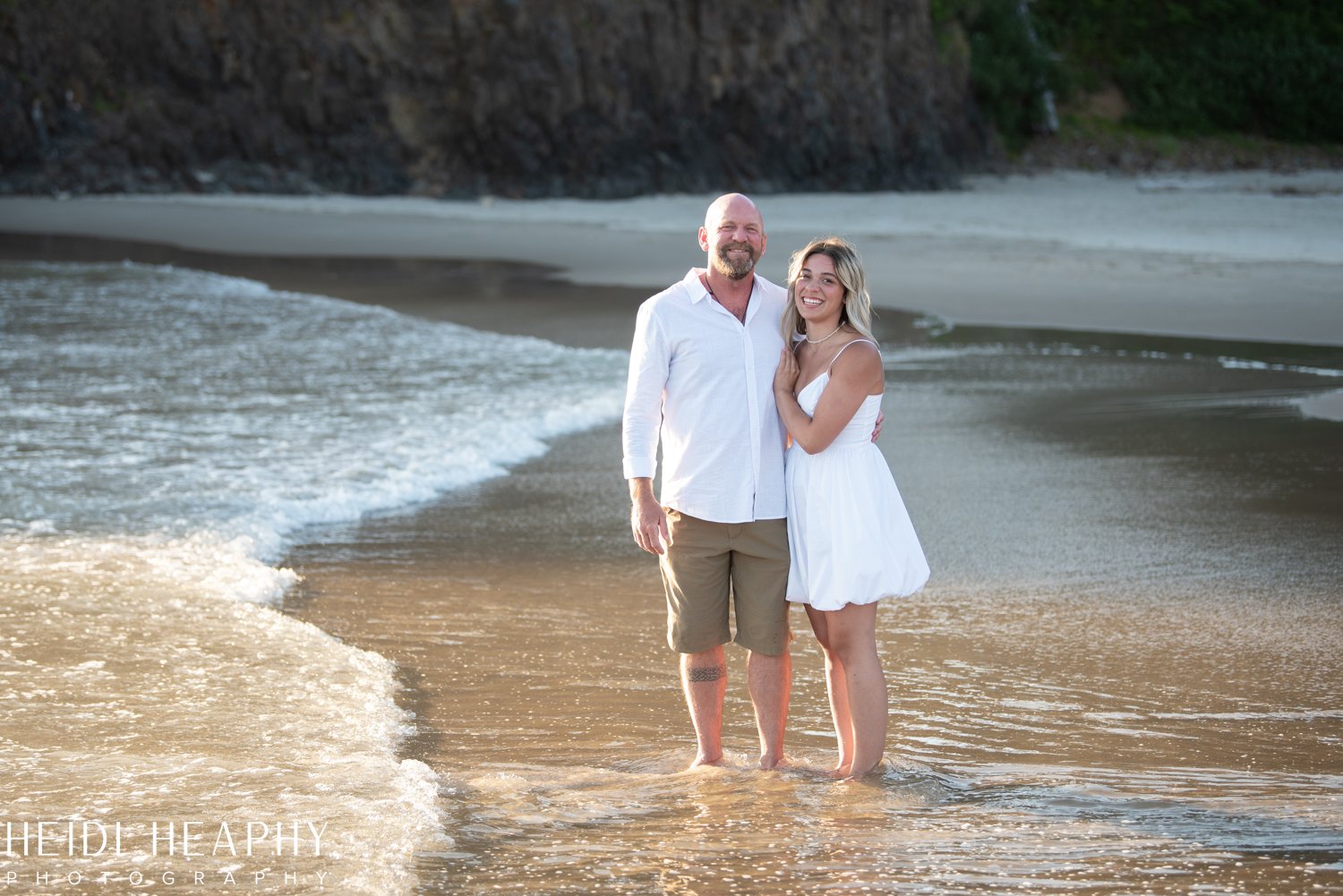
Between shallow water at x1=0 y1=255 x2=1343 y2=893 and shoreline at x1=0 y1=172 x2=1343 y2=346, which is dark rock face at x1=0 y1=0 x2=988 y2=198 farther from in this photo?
shallow water at x1=0 y1=255 x2=1343 y2=893

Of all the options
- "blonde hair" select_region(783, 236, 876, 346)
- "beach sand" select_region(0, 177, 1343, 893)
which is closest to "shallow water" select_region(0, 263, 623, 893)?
"beach sand" select_region(0, 177, 1343, 893)

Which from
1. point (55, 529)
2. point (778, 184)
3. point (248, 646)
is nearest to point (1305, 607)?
point (248, 646)

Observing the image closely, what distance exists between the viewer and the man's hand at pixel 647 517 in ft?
11.9

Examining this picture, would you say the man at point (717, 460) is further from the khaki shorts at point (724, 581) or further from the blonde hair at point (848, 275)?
the blonde hair at point (848, 275)

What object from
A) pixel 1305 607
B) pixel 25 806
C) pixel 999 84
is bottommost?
pixel 25 806

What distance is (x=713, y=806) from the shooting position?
347cm

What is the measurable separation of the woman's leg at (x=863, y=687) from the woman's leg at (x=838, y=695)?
6cm

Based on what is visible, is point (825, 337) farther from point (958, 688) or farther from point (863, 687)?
point (958, 688)

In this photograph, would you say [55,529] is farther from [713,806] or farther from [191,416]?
[713,806]

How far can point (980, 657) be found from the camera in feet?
15.1

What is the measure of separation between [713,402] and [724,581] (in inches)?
19.7

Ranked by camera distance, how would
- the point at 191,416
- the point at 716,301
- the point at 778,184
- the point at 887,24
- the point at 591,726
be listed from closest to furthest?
the point at 716,301
the point at 591,726
the point at 191,416
the point at 778,184
the point at 887,24

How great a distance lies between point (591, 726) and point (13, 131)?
28856mm

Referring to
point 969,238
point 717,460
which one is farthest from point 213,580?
point 969,238
